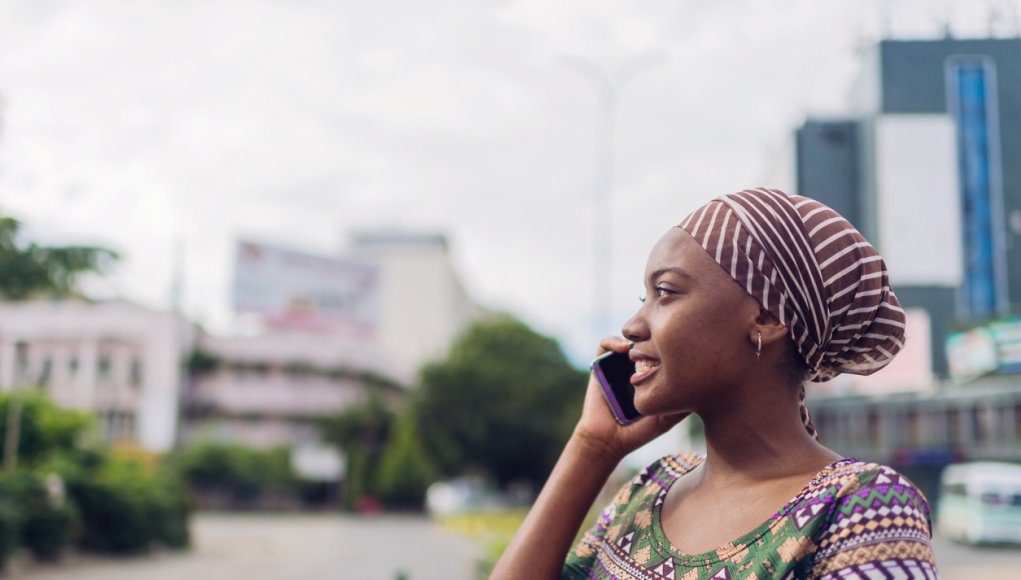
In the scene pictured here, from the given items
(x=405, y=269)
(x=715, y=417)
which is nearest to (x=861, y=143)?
(x=715, y=417)

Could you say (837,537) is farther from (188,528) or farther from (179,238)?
(179,238)

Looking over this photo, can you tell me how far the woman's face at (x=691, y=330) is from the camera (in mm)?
1319

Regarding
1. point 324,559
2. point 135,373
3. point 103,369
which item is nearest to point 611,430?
point 324,559

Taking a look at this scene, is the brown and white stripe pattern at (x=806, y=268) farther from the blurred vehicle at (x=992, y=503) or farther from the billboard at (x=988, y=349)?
the billboard at (x=988, y=349)

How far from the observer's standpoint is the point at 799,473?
4.35 ft

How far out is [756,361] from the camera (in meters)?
1.34

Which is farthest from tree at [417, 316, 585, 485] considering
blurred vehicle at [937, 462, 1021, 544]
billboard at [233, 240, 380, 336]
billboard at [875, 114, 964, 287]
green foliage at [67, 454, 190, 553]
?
billboard at [875, 114, 964, 287]

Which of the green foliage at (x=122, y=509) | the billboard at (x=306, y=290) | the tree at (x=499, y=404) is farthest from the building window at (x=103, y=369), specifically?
the green foliage at (x=122, y=509)

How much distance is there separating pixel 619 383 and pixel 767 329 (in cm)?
34

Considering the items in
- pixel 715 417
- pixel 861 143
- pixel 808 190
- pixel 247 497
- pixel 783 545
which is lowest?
pixel 247 497

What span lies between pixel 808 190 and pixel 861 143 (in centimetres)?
600

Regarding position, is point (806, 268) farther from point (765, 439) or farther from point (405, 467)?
point (405, 467)

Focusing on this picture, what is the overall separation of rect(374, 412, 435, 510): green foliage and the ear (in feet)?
138

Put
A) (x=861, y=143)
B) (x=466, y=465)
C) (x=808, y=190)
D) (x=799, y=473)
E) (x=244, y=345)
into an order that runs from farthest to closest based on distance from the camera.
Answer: (x=244, y=345)
(x=466, y=465)
(x=861, y=143)
(x=808, y=190)
(x=799, y=473)
